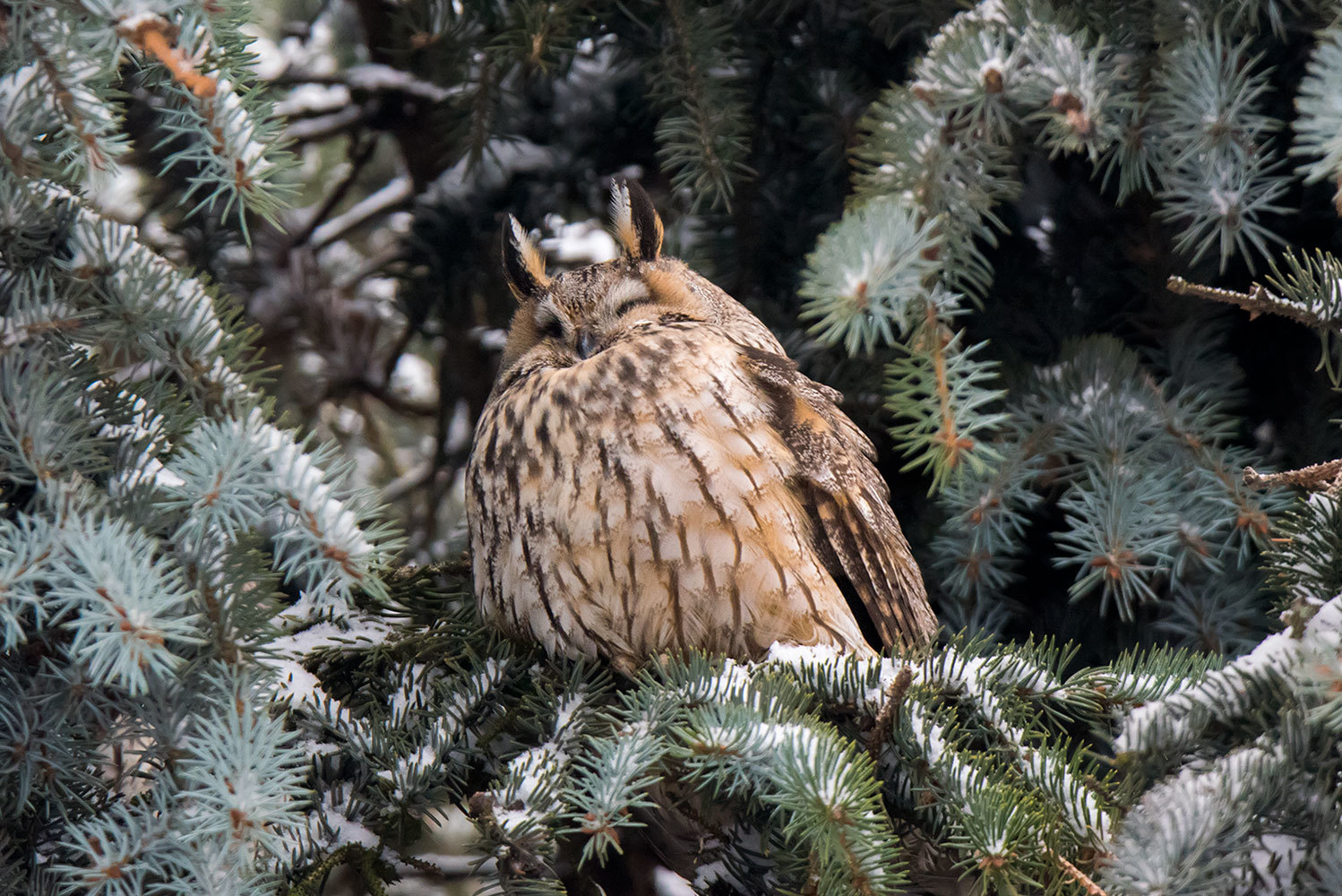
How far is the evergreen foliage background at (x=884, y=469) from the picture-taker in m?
0.96

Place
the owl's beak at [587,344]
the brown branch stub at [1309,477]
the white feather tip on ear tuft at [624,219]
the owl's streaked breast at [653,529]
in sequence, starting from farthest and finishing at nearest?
1. the white feather tip on ear tuft at [624,219]
2. the owl's beak at [587,344]
3. the owl's streaked breast at [653,529]
4. the brown branch stub at [1309,477]

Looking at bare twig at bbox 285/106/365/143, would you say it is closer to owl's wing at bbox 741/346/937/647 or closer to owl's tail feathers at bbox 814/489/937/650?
owl's wing at bbox 741/346/937/647

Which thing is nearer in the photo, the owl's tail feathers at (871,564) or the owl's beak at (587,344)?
the owl's tail feathers at (871,564)

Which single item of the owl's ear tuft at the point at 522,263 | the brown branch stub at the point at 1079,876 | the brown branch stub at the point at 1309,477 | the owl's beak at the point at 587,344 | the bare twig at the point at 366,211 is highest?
the brown branch stub at the point at 1309,477

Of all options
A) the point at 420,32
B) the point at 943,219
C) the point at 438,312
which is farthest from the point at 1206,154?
the point at 438,312

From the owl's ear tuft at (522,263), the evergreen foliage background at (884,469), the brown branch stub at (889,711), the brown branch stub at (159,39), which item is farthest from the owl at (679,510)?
the brown branch stub at (159,39)

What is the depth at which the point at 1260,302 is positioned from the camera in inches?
45.0

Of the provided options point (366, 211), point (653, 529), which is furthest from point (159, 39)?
point (366, 211)

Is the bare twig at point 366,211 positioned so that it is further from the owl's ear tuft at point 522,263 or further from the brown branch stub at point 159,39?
the brown branch stub at point 159,39

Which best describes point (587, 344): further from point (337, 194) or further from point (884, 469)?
point (337, 194)

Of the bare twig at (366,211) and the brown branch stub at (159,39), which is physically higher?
the brown branch stub at (159,39)

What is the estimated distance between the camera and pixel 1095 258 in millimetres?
1935

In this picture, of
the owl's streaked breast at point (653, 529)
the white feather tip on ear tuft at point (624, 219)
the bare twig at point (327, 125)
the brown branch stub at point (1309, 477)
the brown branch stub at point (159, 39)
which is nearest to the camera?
the brown branch stub at point (159, 39)

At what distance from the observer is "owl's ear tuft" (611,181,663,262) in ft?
6.51
